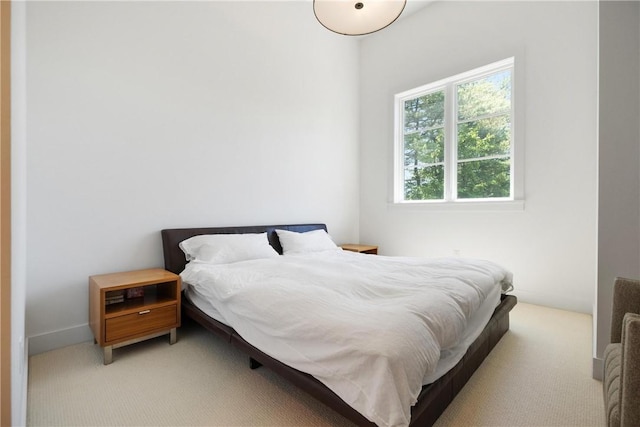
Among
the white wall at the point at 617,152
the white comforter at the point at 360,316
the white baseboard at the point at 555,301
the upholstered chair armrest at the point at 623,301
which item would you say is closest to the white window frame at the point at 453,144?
the white baseboard at the point at 555,301

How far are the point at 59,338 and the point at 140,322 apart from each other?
2.37 ft

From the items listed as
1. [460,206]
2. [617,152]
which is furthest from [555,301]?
[617,152]

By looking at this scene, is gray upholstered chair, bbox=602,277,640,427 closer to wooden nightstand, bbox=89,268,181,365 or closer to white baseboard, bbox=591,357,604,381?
white baseboard, bbox=591,357,604,381

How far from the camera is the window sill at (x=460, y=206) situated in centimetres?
332

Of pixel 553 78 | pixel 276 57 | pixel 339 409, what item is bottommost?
pixel 339 409

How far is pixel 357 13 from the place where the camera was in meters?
2.00

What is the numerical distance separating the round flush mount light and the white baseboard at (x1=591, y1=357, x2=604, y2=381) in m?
2.51

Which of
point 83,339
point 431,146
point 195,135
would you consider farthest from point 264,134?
point 83,339

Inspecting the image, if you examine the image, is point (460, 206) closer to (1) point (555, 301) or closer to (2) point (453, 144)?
(2) point (453, 144)

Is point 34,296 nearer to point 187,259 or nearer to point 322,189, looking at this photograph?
point 187,259

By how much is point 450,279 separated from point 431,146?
2685 mm

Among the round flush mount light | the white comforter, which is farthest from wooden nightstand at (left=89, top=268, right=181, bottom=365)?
the round flush mount light

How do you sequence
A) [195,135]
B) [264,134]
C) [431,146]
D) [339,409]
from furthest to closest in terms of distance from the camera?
1. [431,146]
2. [264,134]
3. [195,135]
4. [339,409]

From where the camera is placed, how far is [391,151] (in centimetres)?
441
